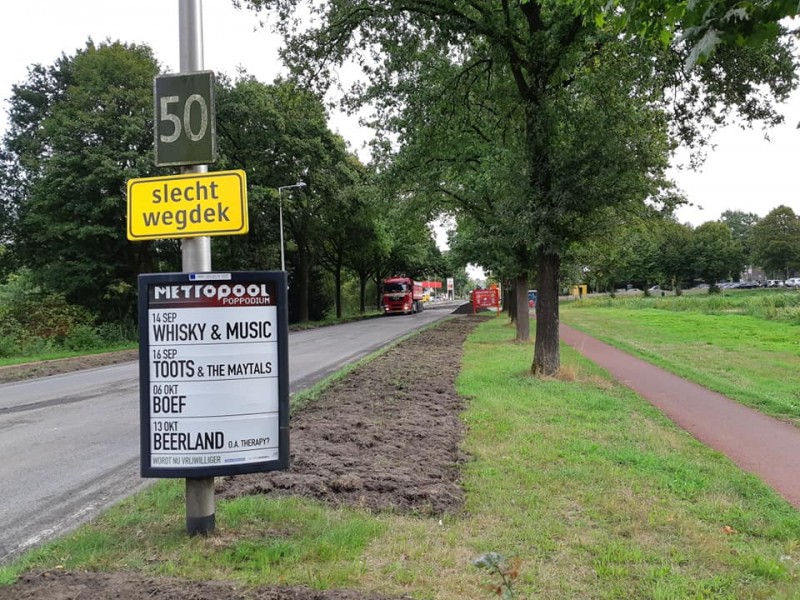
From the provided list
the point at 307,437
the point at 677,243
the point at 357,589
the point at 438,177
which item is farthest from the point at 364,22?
the point at 677,243

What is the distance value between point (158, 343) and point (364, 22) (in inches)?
362

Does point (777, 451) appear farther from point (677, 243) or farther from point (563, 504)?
point (677, 243)

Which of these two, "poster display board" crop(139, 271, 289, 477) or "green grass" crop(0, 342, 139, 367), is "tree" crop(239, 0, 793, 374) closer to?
"poster display board" crop(139, 271, 289, 477)

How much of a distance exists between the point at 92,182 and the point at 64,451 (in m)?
20.0

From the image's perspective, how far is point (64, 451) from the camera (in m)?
7.28

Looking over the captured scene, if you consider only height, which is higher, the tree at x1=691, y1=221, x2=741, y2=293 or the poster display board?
the tree at x1=691, y1=221, x2=741, y2=293

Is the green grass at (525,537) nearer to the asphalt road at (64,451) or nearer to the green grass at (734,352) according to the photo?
the asphalt road at (64,451)

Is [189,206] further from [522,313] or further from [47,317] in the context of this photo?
[47,317]

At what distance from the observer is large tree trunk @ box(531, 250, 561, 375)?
11.8 m


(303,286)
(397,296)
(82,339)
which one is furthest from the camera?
(397,296)

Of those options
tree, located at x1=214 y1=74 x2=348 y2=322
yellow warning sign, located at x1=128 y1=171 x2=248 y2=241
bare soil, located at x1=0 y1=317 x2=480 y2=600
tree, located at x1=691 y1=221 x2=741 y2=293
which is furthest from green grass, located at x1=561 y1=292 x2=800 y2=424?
tree, located at x1=691 y1=221 x2=741 y2=293

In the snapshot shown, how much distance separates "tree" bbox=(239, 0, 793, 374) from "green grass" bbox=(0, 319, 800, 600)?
578cm

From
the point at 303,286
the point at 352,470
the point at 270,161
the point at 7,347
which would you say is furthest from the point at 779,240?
the point at 352,470

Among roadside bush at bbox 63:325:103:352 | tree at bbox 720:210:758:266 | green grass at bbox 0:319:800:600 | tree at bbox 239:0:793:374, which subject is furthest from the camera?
tree at bbox 720:210:758:266
